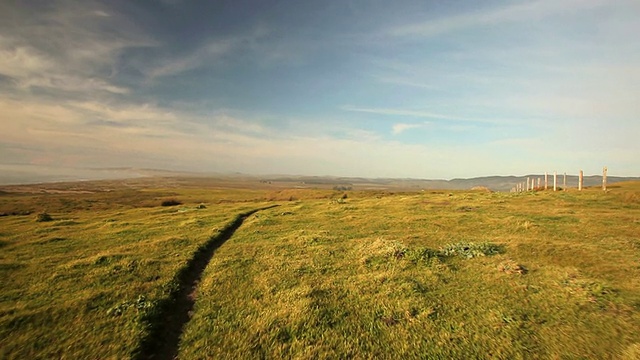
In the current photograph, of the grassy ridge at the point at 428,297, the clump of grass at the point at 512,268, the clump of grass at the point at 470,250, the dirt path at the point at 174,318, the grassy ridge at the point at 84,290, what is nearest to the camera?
the grassy ridge at the point at 428,297

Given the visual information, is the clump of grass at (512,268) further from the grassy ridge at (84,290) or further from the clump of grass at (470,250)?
the grassy ridge at (84,290)

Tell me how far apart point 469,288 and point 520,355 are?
3691mm

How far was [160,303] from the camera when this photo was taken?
10.2m

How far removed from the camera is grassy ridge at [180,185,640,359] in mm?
7469

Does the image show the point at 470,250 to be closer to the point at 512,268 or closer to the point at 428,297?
the point at 512,268

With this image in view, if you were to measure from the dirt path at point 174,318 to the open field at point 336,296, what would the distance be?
46 mm

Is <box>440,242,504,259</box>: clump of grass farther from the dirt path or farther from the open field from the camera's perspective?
the dirt path

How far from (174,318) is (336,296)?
5520 millimetres

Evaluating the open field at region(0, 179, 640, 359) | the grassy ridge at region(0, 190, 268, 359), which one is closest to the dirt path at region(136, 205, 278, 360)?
the open field at region(0, 179, 640, 359)

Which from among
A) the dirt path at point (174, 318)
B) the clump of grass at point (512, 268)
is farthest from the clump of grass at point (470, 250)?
the dirt path at point (174, 318)

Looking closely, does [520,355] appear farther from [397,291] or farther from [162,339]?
[162,339]

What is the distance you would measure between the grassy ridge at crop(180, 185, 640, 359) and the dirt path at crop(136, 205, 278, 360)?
41cm

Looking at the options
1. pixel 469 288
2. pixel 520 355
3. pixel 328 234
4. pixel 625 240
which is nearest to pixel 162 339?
pixel 520 355

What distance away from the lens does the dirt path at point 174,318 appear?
792 centimetres
